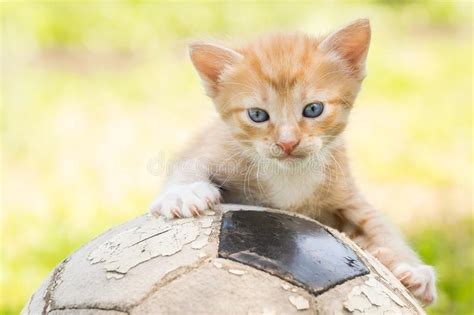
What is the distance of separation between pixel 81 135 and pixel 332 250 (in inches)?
188

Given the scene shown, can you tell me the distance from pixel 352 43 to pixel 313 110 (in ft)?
1.40

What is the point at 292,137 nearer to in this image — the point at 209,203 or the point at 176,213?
the point at 209,203

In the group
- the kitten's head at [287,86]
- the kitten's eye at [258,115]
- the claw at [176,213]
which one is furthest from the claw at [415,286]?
the claw at [176,213]

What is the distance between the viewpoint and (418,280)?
130 inches

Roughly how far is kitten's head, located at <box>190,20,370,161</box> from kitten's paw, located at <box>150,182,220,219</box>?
1.02 feet

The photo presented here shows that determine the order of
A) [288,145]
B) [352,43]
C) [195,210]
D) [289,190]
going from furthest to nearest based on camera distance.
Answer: [352,43], [289,190], [288,145], [195,210]

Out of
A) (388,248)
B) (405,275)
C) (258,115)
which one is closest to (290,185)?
(258,115)

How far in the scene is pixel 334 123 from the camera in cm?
338

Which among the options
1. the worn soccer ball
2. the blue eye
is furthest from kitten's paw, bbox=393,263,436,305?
the blue eye

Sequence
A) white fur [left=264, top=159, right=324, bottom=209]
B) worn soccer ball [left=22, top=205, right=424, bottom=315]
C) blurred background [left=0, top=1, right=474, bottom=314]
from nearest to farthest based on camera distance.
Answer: worn soccer ball [left=22, top=205, right=424, bottom=315] < white fur [left=264, top=159, right=324, bottom=209] < blurred background [left=0, top=1, right=474, bottom=314]

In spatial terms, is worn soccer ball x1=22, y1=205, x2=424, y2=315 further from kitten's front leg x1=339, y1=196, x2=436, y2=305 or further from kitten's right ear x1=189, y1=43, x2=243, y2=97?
kitten's right ear x1=189, y1=43, x2=243, y2=97

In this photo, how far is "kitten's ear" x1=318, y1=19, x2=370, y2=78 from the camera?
11.4 ft

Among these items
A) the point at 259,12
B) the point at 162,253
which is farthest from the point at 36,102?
the point at 162,253

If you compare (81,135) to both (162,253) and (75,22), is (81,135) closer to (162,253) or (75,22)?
(75,22)
